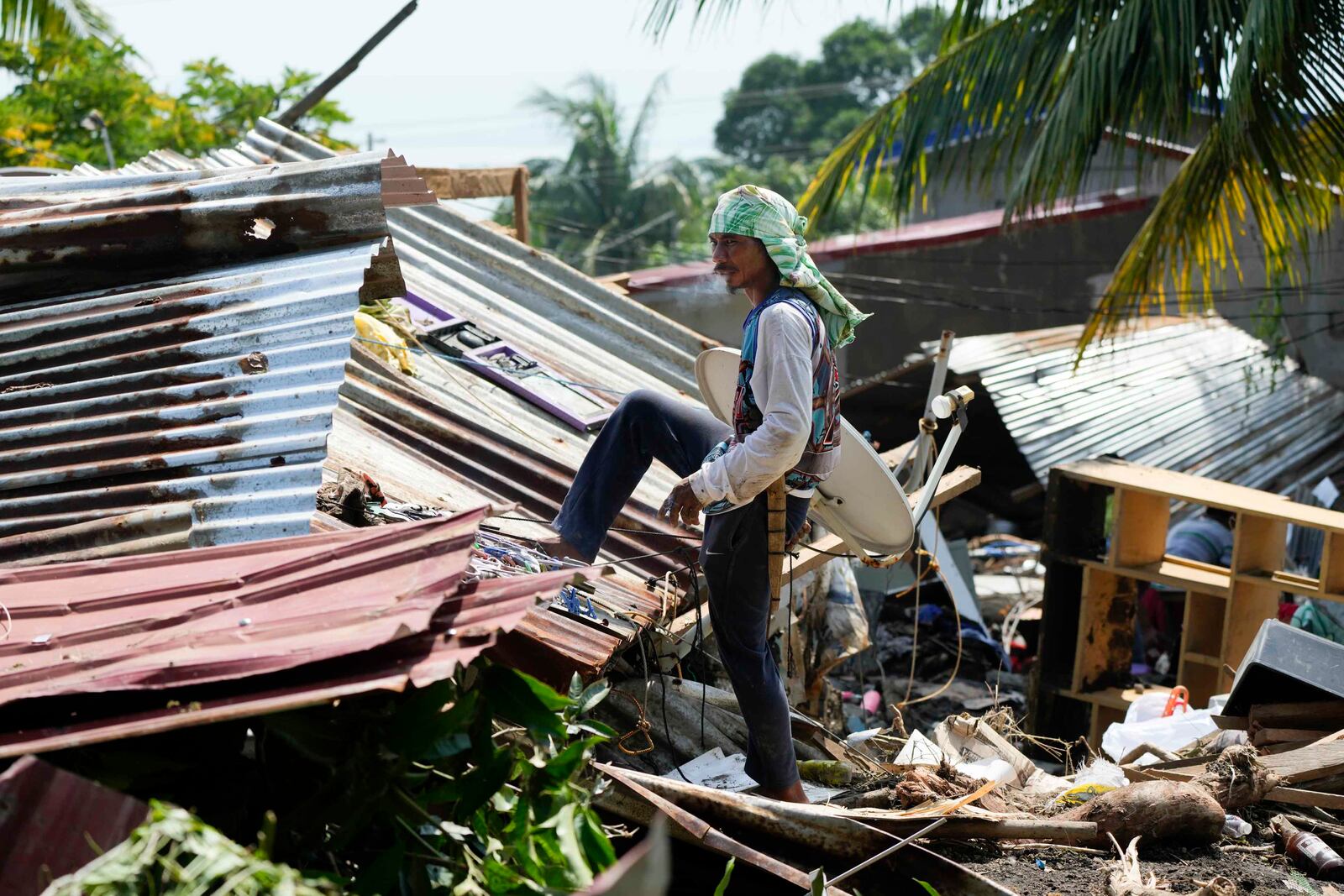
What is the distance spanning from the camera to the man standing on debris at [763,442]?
11.9 feet

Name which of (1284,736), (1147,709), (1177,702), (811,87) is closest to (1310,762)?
(1284,736)

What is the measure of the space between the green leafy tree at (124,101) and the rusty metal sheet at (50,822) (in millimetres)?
13638

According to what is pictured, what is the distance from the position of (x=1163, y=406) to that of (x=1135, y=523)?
201 inches

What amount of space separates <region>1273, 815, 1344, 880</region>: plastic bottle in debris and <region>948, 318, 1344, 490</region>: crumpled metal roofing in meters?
7.19

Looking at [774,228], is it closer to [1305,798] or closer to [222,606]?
[222,606]

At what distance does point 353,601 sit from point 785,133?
60.9 metres

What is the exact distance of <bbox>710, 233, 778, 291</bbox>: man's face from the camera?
3.77 meters

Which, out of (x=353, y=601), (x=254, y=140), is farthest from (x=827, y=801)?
(x=254, y=140)

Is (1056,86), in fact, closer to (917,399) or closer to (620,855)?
(917,399)

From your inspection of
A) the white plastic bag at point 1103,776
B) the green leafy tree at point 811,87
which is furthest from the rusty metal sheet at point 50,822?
the green leafy tree at point 811,87

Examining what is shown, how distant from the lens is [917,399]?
12844 mm

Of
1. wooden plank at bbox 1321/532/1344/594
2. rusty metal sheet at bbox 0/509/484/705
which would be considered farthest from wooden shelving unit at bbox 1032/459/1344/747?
rusty metal sheet at bbox 0/509/484/705

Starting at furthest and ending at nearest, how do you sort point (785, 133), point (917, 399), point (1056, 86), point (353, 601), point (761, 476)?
point (785, 133) < point (917, 399) < point (1056, 86) < point (761, 476) < point (353, 601)

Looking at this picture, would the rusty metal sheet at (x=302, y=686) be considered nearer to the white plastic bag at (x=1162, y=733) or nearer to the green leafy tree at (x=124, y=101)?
the white plastic bag at (x=1162, y=733)
